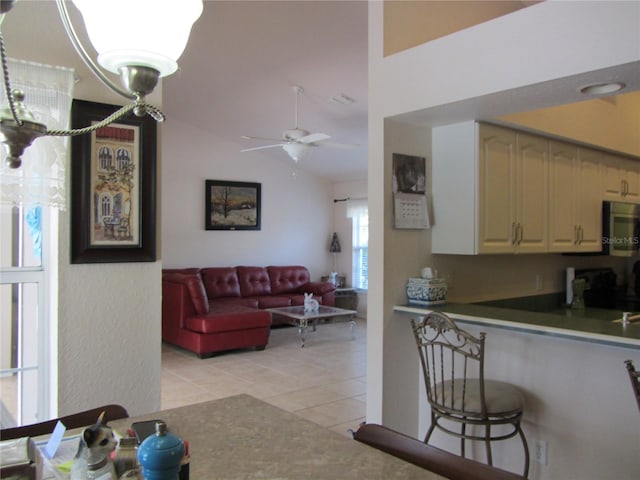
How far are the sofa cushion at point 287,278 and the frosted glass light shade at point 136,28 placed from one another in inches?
272

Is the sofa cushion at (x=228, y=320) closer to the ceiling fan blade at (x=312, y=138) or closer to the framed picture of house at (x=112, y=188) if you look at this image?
the ceiling fan blade at (x=312, y=138)

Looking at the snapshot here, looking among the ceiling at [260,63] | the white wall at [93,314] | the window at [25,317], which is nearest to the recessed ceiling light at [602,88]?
the ceiling at [260,63]

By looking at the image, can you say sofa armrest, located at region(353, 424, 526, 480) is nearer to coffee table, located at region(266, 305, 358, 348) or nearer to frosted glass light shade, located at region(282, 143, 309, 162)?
frosted glass light shade, located at region(282, 143, 309, 162)

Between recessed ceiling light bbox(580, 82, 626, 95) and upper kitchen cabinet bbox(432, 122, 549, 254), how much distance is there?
0.66m

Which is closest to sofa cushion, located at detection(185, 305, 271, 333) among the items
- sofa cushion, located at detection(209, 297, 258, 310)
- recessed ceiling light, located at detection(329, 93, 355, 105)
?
sofa cushion, located at detection(209, 297, 258, 310)

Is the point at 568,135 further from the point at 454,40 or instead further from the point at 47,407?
the point at 47,407

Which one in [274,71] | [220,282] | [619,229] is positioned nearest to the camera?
[619,229]

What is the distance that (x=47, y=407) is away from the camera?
2.22 meters

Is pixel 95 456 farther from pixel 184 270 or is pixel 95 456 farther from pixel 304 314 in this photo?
pixel 184 270

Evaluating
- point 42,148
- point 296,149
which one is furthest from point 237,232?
point 42,148

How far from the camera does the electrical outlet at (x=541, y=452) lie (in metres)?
2.47

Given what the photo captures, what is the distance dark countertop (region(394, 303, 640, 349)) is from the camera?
6.82 feet

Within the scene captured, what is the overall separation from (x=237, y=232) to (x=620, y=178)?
529cm

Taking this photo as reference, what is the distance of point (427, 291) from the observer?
279cm
